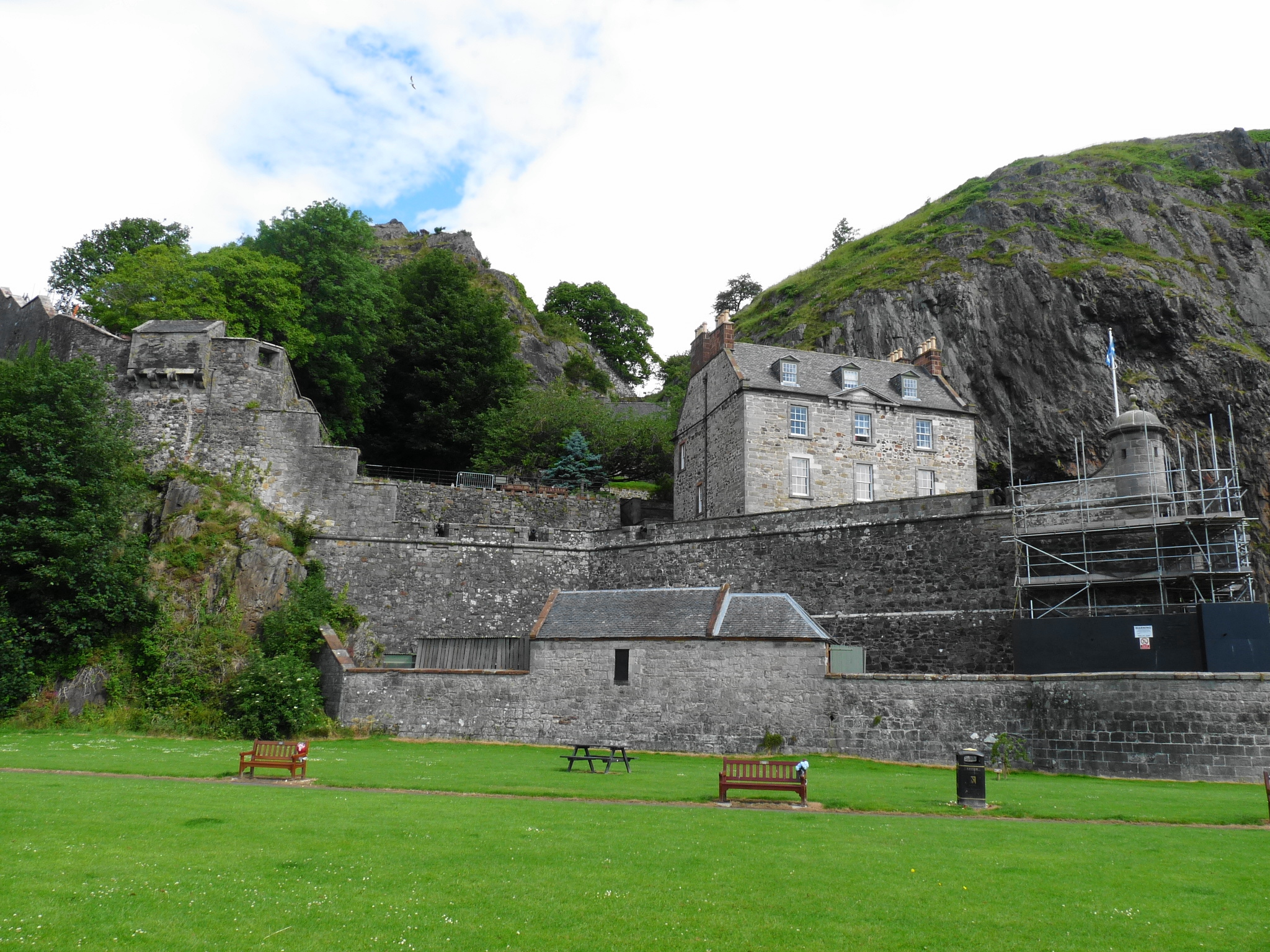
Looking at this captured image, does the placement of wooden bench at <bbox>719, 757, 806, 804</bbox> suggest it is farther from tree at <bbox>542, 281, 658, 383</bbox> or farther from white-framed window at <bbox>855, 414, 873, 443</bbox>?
tree at <bbox>542, 281, 658, 383</bbox>

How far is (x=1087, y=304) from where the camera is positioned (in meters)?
44.0

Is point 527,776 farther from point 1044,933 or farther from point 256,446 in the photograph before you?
point 256,446

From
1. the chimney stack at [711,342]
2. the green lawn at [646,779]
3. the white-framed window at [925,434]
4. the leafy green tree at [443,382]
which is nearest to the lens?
the green lawn at [646,779]

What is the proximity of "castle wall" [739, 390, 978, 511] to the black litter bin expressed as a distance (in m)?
18.6

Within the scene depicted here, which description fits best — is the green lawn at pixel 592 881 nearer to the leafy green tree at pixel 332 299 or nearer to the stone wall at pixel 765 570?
the stone wall at pixel 765 570

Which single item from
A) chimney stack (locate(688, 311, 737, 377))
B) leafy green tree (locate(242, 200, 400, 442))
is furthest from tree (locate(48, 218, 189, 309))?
chimney stack (locate(688, 311, 737, 377))

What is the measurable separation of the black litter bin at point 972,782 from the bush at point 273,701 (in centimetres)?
1685

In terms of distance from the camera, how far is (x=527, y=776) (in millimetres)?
17078

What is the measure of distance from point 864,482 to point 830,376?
468 centimetres

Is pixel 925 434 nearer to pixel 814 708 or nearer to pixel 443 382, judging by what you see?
pixel 814 708

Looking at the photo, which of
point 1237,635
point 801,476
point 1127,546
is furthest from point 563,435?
point 1237,635

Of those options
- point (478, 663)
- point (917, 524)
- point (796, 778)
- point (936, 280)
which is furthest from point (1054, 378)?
point (796, 778)

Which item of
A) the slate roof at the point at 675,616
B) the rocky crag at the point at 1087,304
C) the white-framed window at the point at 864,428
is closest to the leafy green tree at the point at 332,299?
the slate roof at the point at 675,616

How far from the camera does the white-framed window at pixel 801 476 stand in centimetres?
3362
